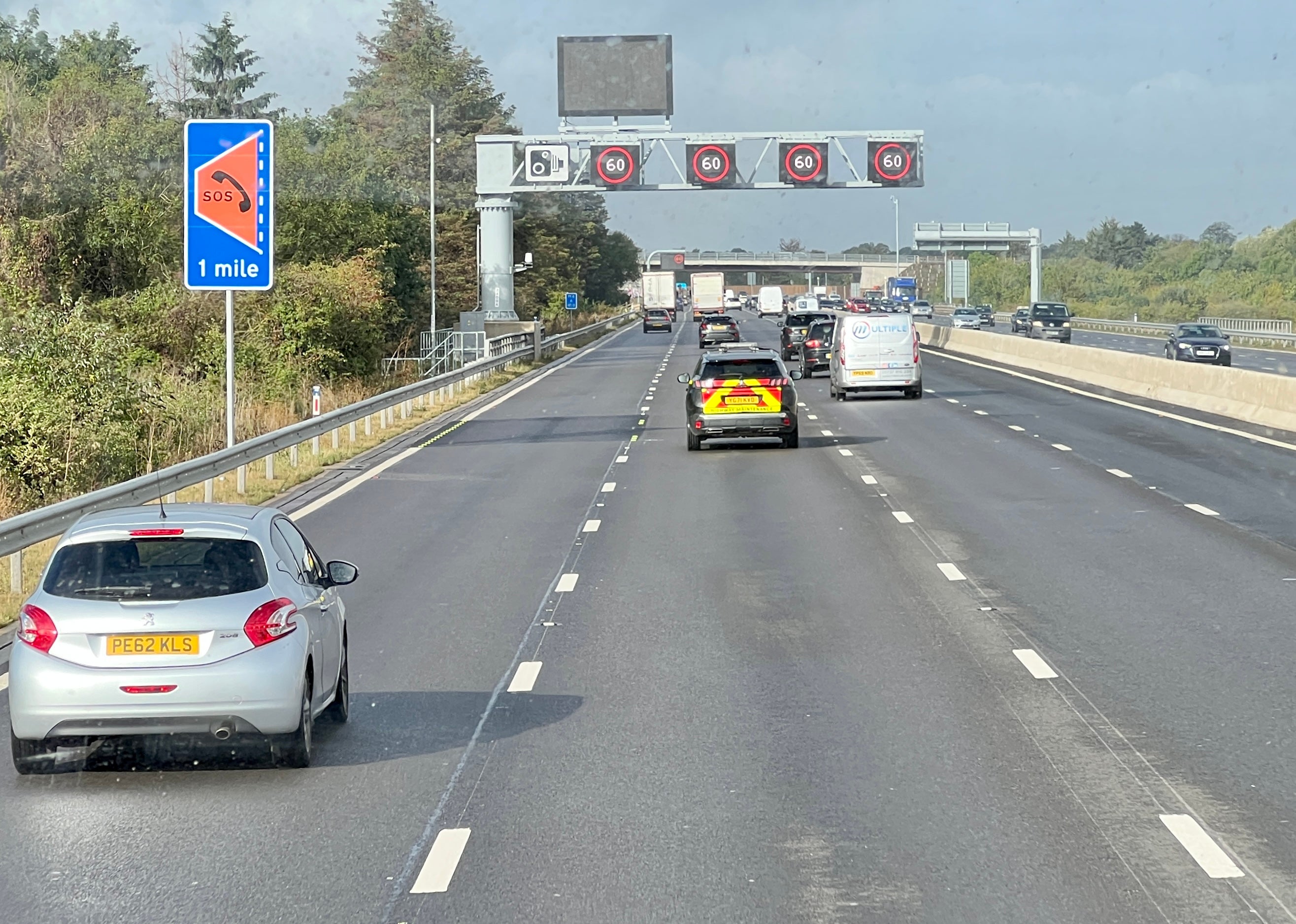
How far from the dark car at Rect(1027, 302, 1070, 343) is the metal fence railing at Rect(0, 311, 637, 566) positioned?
146 ft

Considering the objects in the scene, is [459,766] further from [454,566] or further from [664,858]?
[454,566]

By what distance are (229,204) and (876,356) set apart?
20968mm

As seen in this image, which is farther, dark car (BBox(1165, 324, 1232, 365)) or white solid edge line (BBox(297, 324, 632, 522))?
dark car (BBox(1165, 324, 1232, 365))

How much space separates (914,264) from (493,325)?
465 ft

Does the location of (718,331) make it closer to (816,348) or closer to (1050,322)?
(1050,322)

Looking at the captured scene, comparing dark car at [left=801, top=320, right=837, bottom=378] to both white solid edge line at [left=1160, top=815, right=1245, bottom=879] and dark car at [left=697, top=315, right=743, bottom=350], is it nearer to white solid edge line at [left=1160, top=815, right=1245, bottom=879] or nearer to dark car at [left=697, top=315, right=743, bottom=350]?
dark car at [left=697, top=315, right=743, bottom=350]

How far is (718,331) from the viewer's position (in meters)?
71.8

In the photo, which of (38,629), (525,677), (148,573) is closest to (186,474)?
(525,677)

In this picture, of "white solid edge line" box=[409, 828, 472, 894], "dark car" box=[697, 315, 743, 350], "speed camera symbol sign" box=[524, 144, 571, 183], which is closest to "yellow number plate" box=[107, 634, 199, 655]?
"white solid edge line" box=[409, 828, 472, 894]

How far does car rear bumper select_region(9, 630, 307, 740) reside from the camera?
26.7ft

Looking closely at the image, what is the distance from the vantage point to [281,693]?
27.3 feet

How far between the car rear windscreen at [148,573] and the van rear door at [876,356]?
32.2 meters

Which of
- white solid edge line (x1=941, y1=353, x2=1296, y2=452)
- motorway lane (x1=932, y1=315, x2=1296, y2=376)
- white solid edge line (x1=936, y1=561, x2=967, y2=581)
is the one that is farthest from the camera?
motorway lane (x1=932, y1=315, x2=1296, y2=376)

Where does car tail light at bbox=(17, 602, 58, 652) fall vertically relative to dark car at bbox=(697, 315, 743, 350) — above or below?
below
